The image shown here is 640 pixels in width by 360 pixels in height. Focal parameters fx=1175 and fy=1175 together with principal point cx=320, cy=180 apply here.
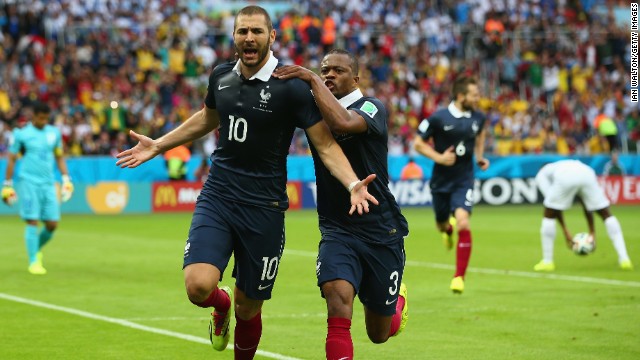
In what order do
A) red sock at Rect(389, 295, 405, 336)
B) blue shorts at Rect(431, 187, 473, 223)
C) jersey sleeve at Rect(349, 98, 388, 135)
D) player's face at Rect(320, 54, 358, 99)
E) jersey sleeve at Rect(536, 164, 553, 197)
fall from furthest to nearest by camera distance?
1. jersey sleeve at Rect(536, 164, 553, 197)
2. blue shorts at Rect(431, 187, 473, 223)
3. red sock at Rect(389, 295, 405, 336)
4. player's face at Rect(320, 54, 358, 99)
5. jersey sleeve at Rect(349, 98, 388, 135)

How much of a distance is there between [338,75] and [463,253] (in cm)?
636

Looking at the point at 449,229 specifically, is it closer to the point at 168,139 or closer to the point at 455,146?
the point at 455,146

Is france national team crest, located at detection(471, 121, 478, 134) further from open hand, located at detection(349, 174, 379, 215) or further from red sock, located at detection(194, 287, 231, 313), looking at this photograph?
open hand, located at detection(349, 174, 379, 215)

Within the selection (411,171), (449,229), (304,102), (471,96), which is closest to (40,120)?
(449,229)

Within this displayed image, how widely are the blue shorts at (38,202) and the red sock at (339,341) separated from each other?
945cm

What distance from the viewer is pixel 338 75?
815 cm

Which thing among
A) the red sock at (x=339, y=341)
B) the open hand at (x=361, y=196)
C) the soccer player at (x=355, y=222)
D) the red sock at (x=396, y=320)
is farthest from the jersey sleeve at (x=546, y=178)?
the open hand at (x=361, y=196)

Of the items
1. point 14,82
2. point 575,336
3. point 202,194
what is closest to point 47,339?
point 202,194

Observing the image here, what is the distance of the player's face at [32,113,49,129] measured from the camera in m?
16.0

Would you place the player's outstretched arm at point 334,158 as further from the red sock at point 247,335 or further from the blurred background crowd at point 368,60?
the blurred background crowd at point 368,60

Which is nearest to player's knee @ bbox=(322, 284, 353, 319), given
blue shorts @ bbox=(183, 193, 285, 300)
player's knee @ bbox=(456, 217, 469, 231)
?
blue shorts @ bbox=(183, 193, 285, 300)

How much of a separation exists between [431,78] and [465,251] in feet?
85.4

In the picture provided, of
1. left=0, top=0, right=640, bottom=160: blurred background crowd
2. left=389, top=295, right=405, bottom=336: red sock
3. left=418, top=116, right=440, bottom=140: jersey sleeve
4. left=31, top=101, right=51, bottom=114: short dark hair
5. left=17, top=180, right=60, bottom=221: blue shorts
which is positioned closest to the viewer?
left=389, top=295, right=405, bottom=336: red sock

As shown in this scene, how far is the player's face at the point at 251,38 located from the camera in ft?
24.9
